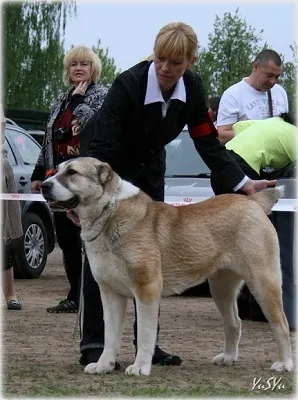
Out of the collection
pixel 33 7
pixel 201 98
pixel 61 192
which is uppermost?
pixel 33 7

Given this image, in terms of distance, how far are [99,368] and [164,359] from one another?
1.93ft

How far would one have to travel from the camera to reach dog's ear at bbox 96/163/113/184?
231 inches

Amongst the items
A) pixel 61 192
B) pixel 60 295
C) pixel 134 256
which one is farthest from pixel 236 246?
pixel 60 295

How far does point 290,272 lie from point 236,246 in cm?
244

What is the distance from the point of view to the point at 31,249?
12.6 m

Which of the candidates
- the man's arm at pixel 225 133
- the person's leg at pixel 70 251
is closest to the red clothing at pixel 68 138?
the person's leg at pixel 70 251

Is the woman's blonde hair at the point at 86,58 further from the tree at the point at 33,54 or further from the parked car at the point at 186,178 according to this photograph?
the tree at the point at 33,54

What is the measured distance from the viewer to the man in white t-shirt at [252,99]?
9.38 metres

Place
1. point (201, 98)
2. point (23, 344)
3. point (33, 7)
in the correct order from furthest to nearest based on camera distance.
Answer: point (33, 7) < point (23, 344) < point (201, 98)

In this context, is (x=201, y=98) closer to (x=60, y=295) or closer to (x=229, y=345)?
(x=229, y=345)

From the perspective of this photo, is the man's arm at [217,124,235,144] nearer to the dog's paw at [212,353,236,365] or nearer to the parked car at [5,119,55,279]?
the dog's paw at [212,353,236,365]

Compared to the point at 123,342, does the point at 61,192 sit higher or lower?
higher

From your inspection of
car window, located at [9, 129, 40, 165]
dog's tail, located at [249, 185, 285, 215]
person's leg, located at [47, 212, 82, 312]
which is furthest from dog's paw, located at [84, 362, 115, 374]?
car window, located at [9, 129, 40, 165]

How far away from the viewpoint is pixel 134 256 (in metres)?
5.72
